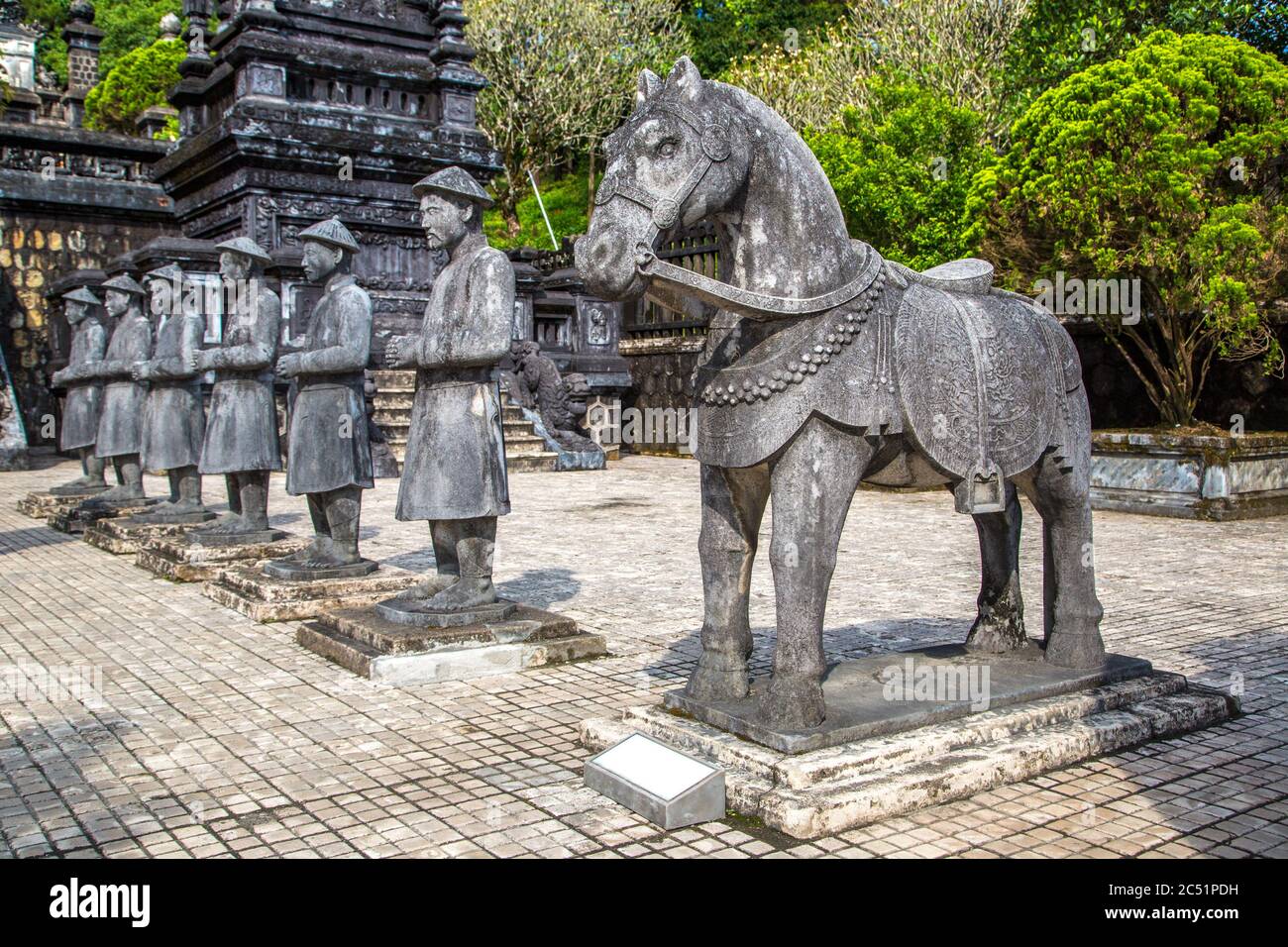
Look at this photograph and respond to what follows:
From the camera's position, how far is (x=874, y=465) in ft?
15.3

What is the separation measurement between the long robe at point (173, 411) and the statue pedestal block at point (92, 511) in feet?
3.50

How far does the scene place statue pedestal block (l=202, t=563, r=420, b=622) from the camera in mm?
7809

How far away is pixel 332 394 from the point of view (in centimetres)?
774

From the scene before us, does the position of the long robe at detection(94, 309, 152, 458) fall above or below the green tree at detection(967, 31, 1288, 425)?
below

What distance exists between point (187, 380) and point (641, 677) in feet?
21.6

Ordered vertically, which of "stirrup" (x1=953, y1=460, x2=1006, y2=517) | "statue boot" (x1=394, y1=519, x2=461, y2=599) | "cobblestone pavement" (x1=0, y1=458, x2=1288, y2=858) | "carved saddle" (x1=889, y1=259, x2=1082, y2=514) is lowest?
"cobblestone pavement" (x1=0, y1=458, x2=1288, y2=858)

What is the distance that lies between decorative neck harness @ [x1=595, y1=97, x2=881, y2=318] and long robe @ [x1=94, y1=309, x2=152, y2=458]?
A: 9075 millimetres

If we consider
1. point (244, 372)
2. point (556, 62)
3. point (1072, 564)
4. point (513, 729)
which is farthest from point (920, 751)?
point (556, 62)

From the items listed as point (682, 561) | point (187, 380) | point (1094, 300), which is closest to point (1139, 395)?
point (1094, 300)

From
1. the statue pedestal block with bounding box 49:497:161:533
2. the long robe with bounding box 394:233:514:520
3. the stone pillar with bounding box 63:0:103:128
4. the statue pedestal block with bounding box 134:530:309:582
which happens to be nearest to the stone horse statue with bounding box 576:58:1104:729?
the long robe with bounding box 394:233:514:520

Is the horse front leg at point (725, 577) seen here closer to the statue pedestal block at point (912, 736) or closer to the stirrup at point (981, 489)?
the statue pedestal block at point (912, 736)

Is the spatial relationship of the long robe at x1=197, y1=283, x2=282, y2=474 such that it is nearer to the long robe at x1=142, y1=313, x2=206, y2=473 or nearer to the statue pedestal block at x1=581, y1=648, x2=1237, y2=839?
the long robe at x1=142, y1=313, x2=206, y2=473

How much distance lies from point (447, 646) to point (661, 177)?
10.2 ft

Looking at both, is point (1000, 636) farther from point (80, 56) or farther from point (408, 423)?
point (80, 56)
